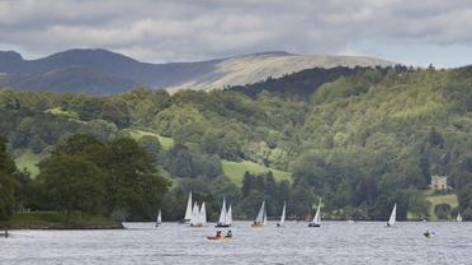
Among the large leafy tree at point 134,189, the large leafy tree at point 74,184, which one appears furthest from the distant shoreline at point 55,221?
the large leafy tree at point 134,189

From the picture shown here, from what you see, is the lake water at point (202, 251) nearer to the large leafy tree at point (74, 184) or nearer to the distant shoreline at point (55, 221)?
the distant shoreline at point (55, 221)

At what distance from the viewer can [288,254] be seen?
125688mm

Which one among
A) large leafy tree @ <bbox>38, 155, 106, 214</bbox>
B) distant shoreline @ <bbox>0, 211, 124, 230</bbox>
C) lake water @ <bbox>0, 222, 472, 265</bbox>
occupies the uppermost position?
large leafy tree @ <bbox>38, 155, 106, 214</bbox>

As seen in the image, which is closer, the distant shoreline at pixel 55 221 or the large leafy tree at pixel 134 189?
the distant shoreline at pixel 55 221

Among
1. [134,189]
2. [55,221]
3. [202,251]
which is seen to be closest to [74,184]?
[55,221]

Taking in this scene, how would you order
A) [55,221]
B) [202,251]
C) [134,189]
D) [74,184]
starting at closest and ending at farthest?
[202,251], [74,184], [55,221], [134,189]

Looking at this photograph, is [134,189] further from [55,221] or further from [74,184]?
[55,221]

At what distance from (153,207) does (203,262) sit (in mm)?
90268

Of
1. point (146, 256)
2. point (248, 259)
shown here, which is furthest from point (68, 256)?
point (248, 259)

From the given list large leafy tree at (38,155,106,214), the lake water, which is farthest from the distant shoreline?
the lake water

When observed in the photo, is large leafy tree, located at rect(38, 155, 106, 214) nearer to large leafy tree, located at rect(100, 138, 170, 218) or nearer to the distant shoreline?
the distant shoreline

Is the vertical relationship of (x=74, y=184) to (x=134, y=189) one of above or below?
below

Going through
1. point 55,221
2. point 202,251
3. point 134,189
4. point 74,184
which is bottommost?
point 202,251

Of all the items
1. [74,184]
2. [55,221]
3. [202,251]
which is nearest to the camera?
[202,251]
